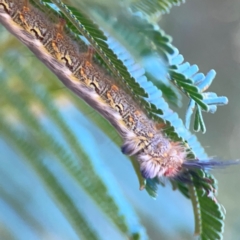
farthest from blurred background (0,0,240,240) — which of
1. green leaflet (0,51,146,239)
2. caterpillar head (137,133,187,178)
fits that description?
caterpillar head (137,133,187,178)

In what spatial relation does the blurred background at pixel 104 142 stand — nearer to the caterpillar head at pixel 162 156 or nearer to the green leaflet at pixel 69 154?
the green leaflet at pixel 69 154

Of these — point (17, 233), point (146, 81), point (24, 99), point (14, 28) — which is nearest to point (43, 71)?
point (24, 99)

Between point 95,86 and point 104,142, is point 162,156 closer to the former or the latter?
point 95,86

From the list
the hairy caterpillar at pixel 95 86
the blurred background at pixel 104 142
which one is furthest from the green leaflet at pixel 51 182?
the hairy caterpillar at pixel 95 86

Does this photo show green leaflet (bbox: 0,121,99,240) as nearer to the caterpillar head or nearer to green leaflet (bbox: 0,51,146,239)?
green leaflet (bbox: 0,51,146,239)

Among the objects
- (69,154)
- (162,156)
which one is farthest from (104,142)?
(162,156)

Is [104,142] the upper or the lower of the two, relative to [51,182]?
upper

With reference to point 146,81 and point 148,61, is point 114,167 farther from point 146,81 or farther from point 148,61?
point 148,61
